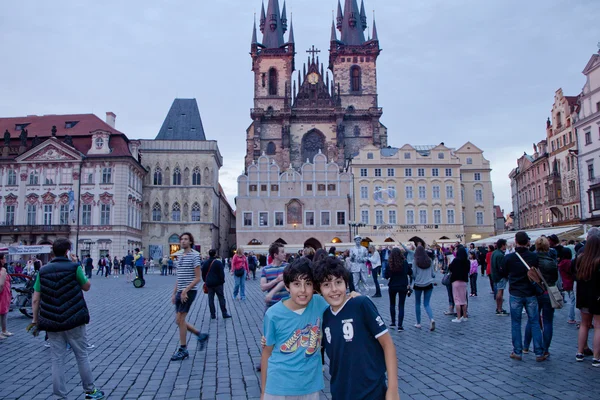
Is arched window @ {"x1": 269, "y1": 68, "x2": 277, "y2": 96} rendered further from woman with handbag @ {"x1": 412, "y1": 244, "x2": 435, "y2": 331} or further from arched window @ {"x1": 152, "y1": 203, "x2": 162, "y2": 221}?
woman with handbag @ {"x1": 412, "y1": 244, "x2": 435, "y2": 331}

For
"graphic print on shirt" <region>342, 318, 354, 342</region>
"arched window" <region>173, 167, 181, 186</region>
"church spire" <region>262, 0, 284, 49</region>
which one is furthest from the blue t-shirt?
"church spire" <region>262, 0, 284, 49</region>

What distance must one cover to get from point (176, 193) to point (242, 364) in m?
47.5

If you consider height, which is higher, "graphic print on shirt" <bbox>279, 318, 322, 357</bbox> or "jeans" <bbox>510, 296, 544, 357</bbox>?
"graphic print on shirt" <bbox>279, 318, 322, 357</bbox>

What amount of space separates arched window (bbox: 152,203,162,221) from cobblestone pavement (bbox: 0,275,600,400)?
42071mm

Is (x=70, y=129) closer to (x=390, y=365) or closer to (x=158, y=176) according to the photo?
(x=158, y=176)

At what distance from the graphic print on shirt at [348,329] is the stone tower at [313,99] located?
5635cm

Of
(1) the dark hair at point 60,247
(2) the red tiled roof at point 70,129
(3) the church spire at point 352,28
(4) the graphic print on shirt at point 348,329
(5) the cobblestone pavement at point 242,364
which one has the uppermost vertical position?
(3) the church spire at point 352,28

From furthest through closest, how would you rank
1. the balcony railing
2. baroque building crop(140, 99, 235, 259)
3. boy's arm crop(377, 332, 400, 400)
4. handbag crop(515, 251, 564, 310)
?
baroque building crop(140, 99, 235, 259), the balcony railing, handbag crop(515, 251, 564, 310), boy's arm crop(377, 332, 400, 400)

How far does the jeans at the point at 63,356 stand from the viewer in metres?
5.39

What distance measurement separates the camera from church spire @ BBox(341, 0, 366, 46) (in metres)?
67.4

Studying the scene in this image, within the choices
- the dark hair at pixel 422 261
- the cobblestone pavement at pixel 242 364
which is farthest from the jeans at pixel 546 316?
the dark hair at pixel 422 261

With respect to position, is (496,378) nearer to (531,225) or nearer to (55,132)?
(55,132)

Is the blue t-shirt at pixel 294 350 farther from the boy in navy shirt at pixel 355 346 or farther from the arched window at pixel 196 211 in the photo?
→ the arched window at pixel 196 211

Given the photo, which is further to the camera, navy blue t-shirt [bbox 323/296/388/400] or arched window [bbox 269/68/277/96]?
arched window [bbox 269/68/277/96]
